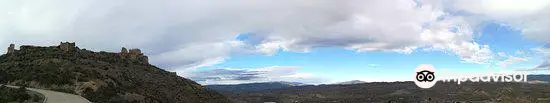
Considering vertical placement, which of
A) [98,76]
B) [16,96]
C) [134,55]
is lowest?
[16,96]

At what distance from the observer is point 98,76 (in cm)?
7456

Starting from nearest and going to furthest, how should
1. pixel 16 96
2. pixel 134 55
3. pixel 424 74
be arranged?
pixel 16 96
pixel 424 74
pixel 134 55

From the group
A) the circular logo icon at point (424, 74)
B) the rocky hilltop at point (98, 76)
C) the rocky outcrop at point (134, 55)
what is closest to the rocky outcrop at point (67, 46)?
the rocky hilltop at point (98, 76)

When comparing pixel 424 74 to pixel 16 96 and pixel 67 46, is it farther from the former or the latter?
pixel 67 46

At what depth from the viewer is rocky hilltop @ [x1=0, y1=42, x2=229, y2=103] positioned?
67.9 metres

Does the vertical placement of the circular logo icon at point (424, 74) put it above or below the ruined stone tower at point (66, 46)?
below

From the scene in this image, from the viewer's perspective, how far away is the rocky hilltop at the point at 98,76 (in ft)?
223

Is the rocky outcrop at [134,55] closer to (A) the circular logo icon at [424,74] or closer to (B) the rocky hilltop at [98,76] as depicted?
(B) the rocky hilltop at [98,76]

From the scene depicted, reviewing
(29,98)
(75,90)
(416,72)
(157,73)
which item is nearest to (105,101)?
(75,90)

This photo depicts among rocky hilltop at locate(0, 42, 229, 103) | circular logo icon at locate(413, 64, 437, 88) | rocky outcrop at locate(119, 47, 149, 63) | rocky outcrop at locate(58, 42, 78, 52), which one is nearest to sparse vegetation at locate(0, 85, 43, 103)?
rocky hilltop at locate(0, 42, 229, 103)

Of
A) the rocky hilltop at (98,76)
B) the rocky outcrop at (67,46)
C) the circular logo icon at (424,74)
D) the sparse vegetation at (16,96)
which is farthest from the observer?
the rocky outcrop at (67,46)

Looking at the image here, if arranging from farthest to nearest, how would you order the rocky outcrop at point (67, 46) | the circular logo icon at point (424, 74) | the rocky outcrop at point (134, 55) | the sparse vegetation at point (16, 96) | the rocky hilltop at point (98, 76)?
the rocky outcrop at point (134, 55)
the rocky outcrop at point (67, 46)
the rocky hilltop at point (98, 76)
the circular logo icon at point (424, 74)
the sparse vegetation at point (16, 96)

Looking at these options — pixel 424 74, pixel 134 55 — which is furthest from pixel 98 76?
pixel 134 55

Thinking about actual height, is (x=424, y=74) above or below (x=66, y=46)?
below
